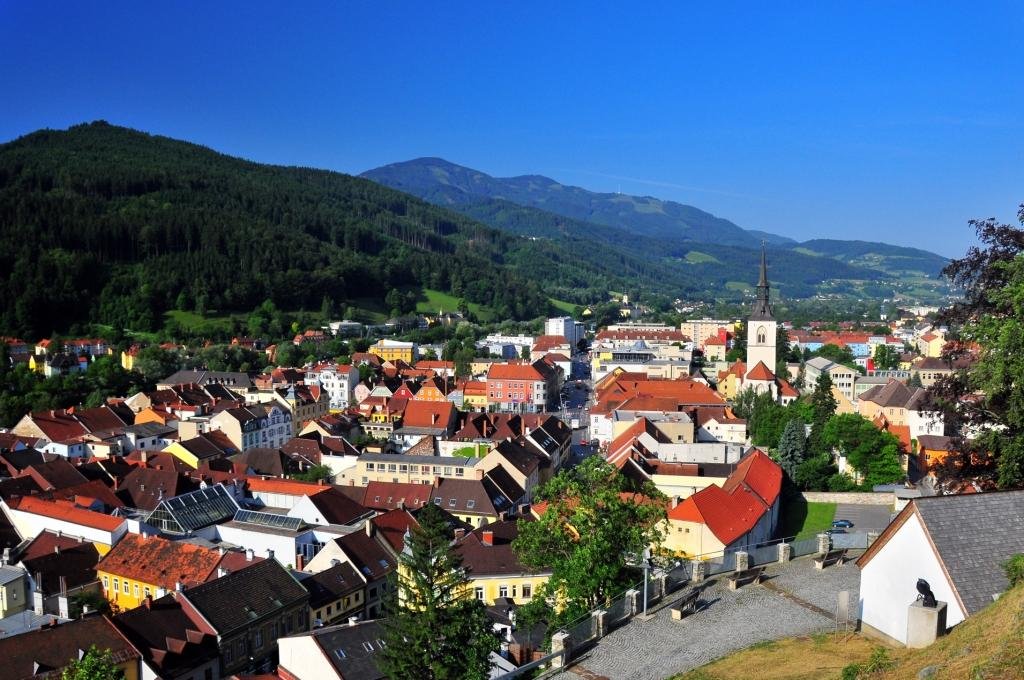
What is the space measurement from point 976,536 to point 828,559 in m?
5.32

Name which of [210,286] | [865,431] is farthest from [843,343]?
[210,286]

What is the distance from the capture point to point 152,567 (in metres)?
30.0

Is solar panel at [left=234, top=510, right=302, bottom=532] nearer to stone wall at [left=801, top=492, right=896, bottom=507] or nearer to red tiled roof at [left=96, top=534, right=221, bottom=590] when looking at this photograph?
red tiled roof at [left=96, top=534, right=221, bottom=590]

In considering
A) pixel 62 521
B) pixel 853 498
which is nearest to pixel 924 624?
pixel 853 498

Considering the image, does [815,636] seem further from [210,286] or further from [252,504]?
[210,286]

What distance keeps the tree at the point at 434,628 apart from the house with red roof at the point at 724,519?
9.59 meters

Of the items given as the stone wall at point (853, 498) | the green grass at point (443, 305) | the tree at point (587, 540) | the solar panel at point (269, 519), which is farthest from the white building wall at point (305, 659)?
the green grass at point (443, 305)

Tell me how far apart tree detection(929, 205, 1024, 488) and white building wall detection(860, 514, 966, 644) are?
15.0ft

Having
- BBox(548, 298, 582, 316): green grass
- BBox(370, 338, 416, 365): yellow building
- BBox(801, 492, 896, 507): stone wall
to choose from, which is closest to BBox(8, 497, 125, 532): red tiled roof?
BBox(801, 492, 896, 507): stone wall

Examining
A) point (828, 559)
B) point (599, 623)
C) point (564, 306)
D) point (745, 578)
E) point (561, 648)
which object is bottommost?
point (561, 648)

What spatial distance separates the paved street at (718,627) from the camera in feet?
42.8

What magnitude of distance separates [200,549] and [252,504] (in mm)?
10016

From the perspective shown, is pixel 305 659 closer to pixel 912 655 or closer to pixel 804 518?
pixel 912 655

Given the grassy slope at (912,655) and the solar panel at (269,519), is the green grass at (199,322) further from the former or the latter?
the grassy slope at (912,655)
